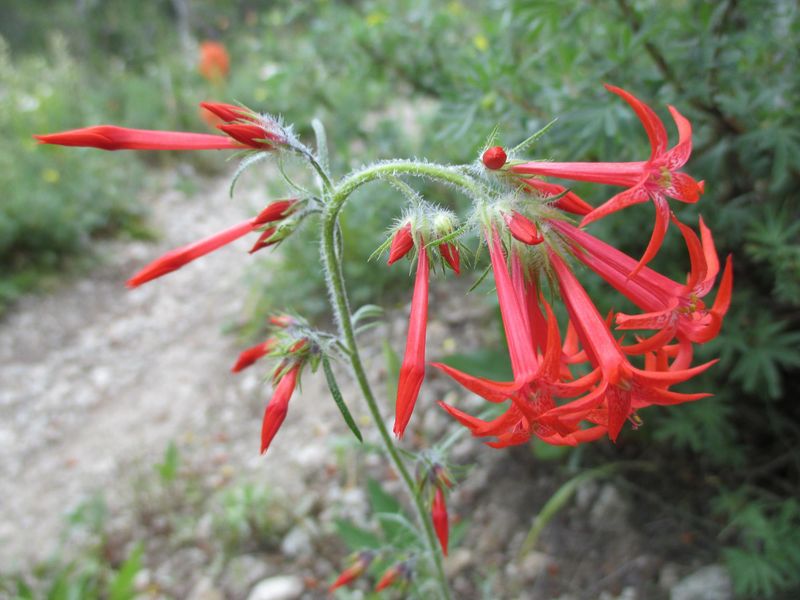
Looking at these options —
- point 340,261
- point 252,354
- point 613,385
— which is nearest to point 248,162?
point 340,261

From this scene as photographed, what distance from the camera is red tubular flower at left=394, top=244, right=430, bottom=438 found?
107 cm

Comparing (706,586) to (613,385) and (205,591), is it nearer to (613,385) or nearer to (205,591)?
(613,385)

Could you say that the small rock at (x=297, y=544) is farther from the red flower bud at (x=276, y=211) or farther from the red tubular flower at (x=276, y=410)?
the red flower bud at (x=276, y=211)

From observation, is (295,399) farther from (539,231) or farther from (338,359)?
(539,231)

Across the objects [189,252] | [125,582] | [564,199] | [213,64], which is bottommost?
[564,199]

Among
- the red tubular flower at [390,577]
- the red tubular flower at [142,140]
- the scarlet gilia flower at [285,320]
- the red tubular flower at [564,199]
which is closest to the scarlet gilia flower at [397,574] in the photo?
the red tubular flower at [390,577]

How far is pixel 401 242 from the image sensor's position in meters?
1.20

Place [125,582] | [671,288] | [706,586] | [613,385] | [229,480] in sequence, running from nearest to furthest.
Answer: [613,385] → [671,288] → [706,586] → [125,582] → [229,480]

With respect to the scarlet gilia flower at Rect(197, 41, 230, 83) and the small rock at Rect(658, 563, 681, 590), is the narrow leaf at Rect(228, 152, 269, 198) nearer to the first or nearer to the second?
the small rock at Rect(658, 563, 681, 590)

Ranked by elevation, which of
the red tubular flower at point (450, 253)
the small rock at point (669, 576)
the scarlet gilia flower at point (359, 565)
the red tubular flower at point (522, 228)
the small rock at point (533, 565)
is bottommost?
the small rock at point (669, 576)

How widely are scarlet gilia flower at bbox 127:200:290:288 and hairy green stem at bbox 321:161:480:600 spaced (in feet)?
0.47

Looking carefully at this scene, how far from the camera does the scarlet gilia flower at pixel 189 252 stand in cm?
130

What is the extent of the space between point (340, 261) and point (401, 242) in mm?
245

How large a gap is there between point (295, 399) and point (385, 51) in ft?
6.31
